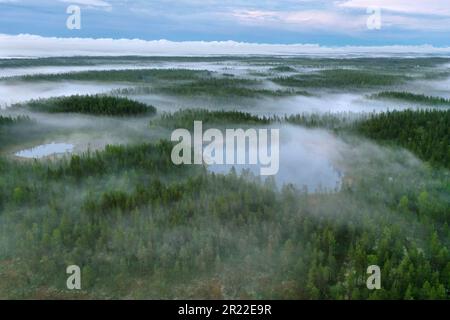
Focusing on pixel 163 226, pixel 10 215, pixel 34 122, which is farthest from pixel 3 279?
pixel 34 122

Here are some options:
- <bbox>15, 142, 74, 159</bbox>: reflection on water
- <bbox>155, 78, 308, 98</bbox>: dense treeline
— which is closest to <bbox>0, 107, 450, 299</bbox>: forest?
<bbox>15, 142, 74, 159</bbox>: reflection on water

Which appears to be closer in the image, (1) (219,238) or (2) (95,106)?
(1) (219,238)

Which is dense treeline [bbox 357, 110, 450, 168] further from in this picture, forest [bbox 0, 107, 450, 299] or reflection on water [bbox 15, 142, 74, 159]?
reflection on water [bbox 15, 142, 74, 159]

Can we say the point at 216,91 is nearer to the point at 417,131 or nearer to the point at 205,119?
the point at 205,119
